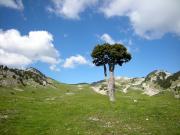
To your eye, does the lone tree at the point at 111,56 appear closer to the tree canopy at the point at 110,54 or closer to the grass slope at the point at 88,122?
the tree canopy at the point at 110,54

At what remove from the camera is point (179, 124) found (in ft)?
124

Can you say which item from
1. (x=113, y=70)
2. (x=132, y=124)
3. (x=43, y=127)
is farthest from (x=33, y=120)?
(x=113, y=70)

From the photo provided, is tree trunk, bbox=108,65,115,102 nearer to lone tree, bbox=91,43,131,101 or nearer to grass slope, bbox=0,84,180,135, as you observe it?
lone tree, bbox=91,43,131,101

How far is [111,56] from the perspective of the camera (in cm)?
8075

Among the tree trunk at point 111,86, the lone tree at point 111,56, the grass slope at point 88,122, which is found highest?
the lone tree at point 111,56

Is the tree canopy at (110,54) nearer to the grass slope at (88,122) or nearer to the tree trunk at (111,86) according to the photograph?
the tree trunk at (111,86)

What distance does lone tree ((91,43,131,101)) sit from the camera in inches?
3137

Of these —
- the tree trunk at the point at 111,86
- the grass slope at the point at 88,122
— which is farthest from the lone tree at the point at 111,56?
the grass slope at the point at 88,122

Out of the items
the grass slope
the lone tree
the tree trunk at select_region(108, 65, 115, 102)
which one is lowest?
the grass slope

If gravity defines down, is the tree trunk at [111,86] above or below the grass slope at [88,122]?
above

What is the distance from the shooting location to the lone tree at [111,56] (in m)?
79.7

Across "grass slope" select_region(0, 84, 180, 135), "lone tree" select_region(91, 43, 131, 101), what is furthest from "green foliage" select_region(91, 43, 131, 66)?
"grass slope" select_region(0, 84, 180, 135)

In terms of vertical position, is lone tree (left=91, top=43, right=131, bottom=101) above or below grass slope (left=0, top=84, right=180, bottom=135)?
above

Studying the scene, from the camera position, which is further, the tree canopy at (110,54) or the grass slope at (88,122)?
the tree canopy at (110,54)
